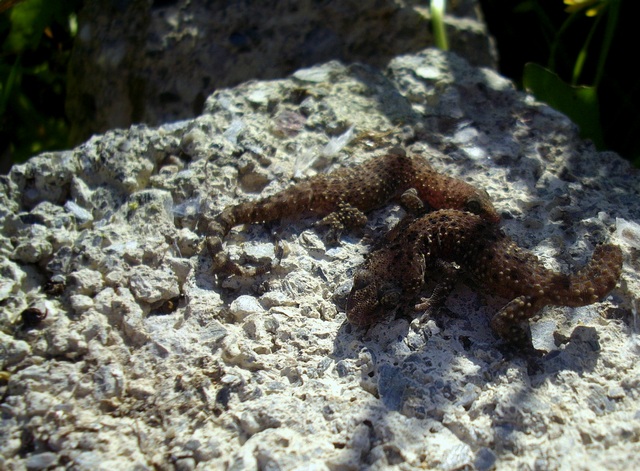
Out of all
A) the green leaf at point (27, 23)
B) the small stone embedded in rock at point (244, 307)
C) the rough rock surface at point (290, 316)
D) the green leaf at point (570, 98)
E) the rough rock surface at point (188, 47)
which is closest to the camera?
the rough rock surface at point (290, 316)

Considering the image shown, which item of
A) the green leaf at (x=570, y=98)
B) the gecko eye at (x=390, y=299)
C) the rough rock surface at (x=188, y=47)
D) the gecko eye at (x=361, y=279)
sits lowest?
the gecko eye at (x=390, y=299)

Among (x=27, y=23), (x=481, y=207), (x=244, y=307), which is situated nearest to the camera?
(x=244, y=307)

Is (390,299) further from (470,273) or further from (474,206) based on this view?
(474,206)

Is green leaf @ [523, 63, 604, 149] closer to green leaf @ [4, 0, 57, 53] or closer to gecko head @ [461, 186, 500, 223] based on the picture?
gecko head @ [461, 186, 500, 223]

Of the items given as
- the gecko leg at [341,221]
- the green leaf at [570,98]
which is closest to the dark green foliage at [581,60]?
the green leaf at [570,98]

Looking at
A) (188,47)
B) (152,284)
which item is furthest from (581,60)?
(152,284)

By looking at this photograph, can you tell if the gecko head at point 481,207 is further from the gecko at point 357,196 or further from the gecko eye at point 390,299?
the gecko eye at point 390,299

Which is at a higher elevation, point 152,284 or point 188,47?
point 188,47

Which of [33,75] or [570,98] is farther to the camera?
[33,75]
